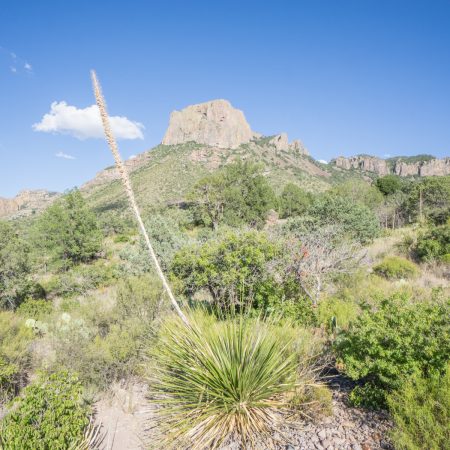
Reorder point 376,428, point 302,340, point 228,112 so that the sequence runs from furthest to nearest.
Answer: point 228,112 < point 302,340 < point 376,428

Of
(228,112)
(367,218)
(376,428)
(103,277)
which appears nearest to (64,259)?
(103,277)

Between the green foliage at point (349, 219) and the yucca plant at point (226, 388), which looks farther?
the green foliage at point (349, 219)

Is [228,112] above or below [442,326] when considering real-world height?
above

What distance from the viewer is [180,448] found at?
3750 mm

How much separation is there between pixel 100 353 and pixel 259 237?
4.61 meters

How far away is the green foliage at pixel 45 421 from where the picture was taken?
3.74 metres

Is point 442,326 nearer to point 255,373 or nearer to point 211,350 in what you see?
point 255,373

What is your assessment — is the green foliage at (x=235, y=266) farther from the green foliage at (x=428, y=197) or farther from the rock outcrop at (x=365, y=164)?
the rock outcrop at (x=365, y=164)

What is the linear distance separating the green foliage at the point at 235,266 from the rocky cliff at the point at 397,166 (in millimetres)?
157774

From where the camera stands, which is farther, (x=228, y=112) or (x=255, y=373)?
(x=228, y=112)

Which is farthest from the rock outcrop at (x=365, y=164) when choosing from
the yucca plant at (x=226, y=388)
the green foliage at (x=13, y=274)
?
the yucca plant at (x=226, y=388)


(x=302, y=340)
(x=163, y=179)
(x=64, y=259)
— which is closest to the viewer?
(x=302, y=340)

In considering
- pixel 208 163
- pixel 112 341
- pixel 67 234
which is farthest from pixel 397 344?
pixel 208 163

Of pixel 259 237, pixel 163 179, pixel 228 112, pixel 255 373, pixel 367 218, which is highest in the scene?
pixel 228 112
